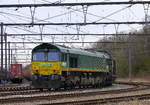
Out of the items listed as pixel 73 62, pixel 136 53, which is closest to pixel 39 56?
pixel 73 62

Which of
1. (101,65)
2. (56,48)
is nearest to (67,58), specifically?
(56,48)

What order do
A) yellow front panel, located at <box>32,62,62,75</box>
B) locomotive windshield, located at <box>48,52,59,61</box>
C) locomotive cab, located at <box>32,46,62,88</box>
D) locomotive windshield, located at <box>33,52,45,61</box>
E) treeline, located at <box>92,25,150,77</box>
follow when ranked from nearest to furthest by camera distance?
locomotive cab, located at <box>32,46,62,88</box> → yellow front panel, located at <box>32,62,62,75</box> → locomotive windshield, located at <box>48,52,59,61</box> → locomotive windshield, located at <box>33,52,45,61</box> → treeline, located at <box>92,25,150,77</box>

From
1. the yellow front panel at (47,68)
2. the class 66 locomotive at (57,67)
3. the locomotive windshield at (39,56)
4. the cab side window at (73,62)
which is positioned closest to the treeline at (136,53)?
the class 66 locomotive at (57,67)

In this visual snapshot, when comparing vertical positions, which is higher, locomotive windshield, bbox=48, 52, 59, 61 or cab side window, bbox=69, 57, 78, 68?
locomotive windshield, bbox=48, 52, 59, 61

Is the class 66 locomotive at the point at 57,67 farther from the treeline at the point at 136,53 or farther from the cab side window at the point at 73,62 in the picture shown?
the treeline at the point at 136,53

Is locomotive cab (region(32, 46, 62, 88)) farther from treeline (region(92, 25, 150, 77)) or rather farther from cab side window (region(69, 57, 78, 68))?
treeline (region(92, 25, 150, 77))

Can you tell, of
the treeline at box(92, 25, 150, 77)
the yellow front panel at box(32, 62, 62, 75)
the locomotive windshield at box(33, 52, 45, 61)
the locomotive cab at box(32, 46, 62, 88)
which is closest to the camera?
the locomotive cab at box(32, 46, 62, 88)

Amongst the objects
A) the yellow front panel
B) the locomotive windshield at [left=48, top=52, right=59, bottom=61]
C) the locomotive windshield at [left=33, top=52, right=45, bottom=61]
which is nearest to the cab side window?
the locomotive windshield at [left=48, top=52, right=59, bottom=61]

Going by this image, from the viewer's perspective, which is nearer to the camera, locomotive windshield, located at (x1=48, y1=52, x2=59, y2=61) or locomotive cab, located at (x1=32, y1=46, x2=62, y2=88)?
locomotive cab, located at (x1=32, y1=46, x2=62, y2=88)

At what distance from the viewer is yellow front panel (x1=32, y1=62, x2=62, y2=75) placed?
25.6 m

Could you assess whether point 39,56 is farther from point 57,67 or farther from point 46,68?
point 57,67

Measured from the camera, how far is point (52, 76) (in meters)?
25.5

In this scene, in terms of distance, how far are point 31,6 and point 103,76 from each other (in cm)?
1650

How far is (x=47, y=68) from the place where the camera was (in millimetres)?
25719
